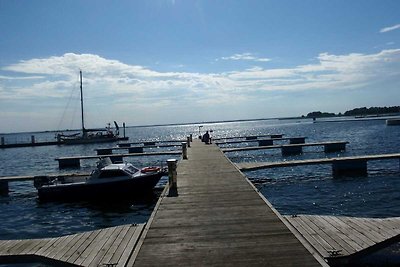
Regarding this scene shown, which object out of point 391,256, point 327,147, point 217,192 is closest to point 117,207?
point 217,192

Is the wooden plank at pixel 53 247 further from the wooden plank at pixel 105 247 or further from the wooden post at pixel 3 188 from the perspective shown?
the wooden post at pixel 3 188

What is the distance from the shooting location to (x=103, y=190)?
66.3ft

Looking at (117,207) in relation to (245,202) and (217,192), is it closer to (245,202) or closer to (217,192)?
(217,192)

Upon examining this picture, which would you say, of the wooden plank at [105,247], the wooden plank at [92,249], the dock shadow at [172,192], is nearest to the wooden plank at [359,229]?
the dock shadow at [172,192]

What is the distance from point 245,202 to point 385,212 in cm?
800

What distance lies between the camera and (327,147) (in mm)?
42094

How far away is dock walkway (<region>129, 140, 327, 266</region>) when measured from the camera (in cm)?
662

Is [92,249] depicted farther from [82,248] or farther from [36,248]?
[36,248]

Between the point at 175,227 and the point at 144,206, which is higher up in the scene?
the point at 175,227

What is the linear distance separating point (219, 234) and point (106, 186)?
13.2 m

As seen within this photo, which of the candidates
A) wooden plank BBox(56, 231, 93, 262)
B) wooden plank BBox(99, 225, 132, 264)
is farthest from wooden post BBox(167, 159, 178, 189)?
wooden plank BBox(56, 231, 93, 262)

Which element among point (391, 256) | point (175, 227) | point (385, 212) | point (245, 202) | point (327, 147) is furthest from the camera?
Result: point (327, 147)

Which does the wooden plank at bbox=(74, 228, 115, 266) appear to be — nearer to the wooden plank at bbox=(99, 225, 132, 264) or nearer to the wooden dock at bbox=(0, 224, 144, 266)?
the wooden dock at bbox=(0, 224, 144, 266)

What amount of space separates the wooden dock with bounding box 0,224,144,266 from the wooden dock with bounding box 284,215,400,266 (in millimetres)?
3763
